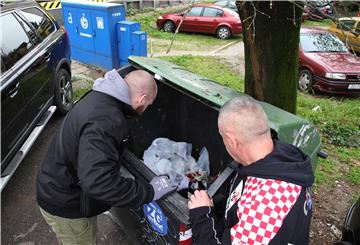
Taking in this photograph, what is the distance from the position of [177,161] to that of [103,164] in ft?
4.76

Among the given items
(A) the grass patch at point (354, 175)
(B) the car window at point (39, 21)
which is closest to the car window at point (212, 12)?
(B) the car window at point (39, 21)

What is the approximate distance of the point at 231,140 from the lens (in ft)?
5.79

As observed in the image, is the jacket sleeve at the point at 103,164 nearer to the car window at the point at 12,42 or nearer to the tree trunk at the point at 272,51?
the tree trunk at the point at 272,51

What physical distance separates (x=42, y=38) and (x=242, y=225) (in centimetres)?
431

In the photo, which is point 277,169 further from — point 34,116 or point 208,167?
point 34,116

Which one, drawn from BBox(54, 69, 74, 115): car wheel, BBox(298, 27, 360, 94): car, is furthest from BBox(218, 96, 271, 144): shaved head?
BBox(298, 27, 360, 94): car

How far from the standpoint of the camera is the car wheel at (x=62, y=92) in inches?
204

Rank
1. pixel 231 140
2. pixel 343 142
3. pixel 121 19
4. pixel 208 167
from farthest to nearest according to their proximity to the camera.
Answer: pixel 121 19, pixel 343 142, pixel 208 167, pixel 231 140

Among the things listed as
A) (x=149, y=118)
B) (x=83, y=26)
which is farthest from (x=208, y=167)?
(x=83, y=26)

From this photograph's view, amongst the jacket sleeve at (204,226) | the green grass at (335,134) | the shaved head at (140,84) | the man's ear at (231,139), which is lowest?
the green grass at (335,134)

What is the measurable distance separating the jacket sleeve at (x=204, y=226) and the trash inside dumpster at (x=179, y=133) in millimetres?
77

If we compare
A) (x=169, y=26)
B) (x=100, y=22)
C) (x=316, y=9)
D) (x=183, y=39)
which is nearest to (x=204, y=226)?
(x=316, y=9)

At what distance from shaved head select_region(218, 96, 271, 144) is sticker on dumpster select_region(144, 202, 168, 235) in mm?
793

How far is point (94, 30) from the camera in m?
8.00
